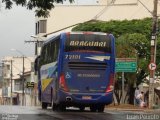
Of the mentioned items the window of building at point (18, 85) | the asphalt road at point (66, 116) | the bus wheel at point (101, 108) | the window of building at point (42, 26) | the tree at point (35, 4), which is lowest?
the window of building at point (18, 85)

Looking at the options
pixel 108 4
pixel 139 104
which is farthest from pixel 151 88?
pixel 108 4

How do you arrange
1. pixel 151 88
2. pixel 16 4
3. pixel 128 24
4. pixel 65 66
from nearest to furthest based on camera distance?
pixel 16 4 → pixel 65 66 → pixel 151 88 → pixel 128 24

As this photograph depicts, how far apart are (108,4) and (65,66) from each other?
5842 cm

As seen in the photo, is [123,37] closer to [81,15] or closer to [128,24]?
[128,24]

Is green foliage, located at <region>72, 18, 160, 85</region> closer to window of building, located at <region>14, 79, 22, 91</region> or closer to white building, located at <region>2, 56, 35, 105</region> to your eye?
white building, located at <region>2, 56, 35, 105</region>

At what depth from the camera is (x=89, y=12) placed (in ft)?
290

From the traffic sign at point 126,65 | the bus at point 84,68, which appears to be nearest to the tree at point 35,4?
the bus at point 84,68

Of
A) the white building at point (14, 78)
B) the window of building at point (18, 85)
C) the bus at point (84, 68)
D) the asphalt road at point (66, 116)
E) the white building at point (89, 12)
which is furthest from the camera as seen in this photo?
the window of building at point (18, 85)

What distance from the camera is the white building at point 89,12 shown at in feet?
274

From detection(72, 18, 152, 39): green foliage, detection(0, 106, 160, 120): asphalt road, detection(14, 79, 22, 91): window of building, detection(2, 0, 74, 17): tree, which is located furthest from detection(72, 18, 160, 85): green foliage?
detection(14, 79, 22, 91): window of building

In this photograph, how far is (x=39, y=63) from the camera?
35.3 metres

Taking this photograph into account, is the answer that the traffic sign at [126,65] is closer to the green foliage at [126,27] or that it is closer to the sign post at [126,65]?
the sign post at [126,65]

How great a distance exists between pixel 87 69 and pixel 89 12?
2360 inches

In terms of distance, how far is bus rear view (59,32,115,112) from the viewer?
2875cm
